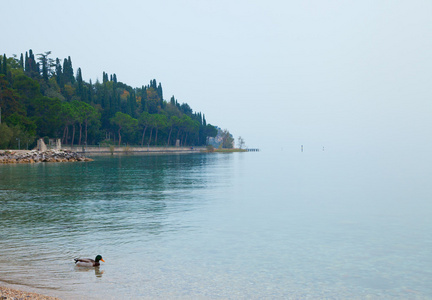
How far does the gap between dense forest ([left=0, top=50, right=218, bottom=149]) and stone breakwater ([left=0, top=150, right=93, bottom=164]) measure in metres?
8.50

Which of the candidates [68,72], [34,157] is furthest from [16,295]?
[68,72]

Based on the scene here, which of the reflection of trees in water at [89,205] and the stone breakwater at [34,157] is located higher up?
the stone breakwater at [34,157]

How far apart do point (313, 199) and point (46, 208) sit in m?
20.6

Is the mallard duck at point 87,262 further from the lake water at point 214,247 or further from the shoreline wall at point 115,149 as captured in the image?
the shoreline wall at point 115,149

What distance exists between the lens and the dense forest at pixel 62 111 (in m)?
106

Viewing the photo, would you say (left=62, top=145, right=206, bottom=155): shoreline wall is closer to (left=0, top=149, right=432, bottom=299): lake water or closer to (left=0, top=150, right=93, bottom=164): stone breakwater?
(left=0, top=150, right=93, bottom=164): stone breakwater

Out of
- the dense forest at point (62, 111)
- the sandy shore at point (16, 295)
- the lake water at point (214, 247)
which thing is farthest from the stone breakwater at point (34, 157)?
the sandy shore at point (16, 295)

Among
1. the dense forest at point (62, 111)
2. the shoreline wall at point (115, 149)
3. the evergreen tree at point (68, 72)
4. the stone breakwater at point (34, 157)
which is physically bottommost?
the stone breakwater at point (34, 157)

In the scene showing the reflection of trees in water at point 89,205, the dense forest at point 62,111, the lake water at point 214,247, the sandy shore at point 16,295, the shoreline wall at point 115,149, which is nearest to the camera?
the sandy shore at point 16,295

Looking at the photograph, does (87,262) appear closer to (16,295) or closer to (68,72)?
(16,295)

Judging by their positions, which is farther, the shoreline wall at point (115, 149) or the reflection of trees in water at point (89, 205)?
the shoreline wall at point (115, 149)

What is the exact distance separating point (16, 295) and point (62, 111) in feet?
412

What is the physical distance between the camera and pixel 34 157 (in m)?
90.1

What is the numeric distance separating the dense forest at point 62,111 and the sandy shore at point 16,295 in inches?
3738
